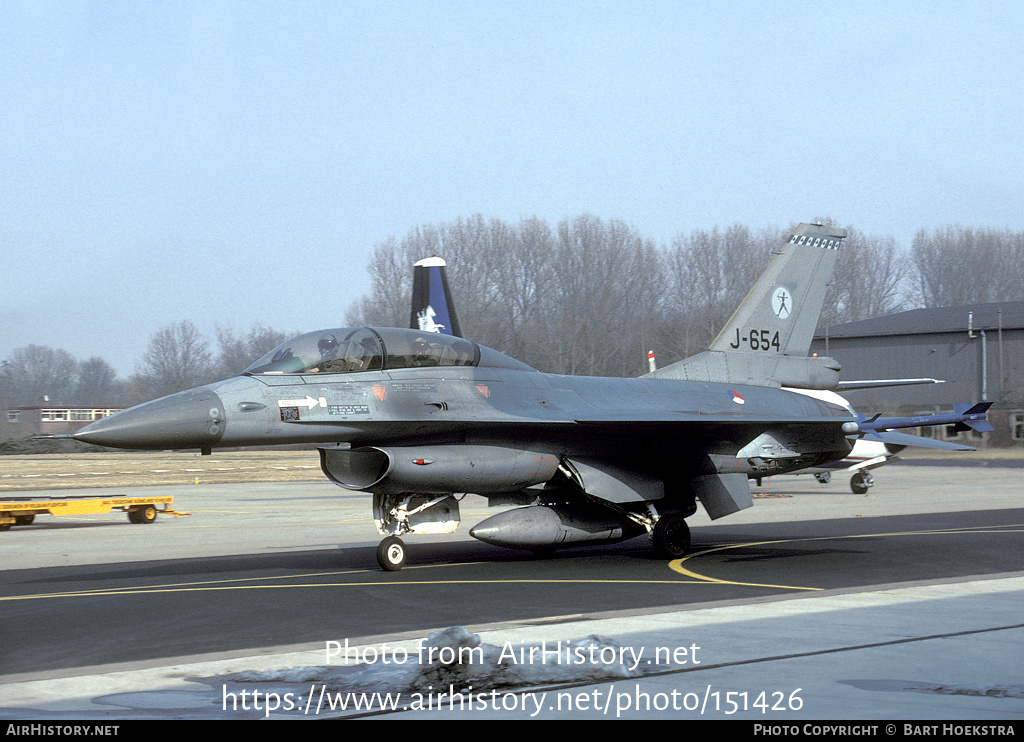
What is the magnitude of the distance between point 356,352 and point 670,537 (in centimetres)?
541

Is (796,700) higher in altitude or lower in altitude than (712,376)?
lower

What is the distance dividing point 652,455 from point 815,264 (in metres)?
5.38

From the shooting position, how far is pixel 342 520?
73.1 ft

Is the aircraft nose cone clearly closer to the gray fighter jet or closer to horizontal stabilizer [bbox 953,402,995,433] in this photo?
the gray fighter jet

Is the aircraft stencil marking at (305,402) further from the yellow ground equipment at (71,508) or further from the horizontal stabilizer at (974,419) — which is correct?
the horizontal stabilizer at (974,419)

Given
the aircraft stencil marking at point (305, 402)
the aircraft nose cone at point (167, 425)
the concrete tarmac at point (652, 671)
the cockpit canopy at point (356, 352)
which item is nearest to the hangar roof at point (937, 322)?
the concrete tarmac at point (652, 671)

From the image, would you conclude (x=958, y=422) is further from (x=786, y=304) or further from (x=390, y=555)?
(x=390, y=555)

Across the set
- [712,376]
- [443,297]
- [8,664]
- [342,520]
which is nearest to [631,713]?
[8,664]

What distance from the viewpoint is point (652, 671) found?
20.6 feet

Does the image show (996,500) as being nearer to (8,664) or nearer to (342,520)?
(342,520)

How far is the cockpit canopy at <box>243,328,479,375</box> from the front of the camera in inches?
479

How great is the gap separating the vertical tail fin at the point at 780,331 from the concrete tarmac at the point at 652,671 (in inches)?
253

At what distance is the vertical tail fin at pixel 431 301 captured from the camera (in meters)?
26.9

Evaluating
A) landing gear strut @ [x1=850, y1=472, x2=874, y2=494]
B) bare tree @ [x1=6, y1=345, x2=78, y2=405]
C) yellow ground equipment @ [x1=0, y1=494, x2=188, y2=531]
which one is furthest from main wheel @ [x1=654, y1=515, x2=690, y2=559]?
bare tree @ [x1=6, y1=345, x2=78, y2=405]
